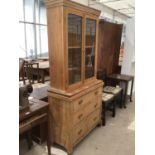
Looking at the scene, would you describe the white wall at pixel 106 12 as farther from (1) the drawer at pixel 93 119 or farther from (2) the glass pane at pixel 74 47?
(1) the drawer at pixel 93 119

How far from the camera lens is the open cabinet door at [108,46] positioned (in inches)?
142

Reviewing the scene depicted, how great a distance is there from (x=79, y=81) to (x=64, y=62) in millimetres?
453

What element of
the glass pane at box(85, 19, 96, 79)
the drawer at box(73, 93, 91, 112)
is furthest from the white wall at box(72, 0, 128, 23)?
the drawer at box(73, 93, 91, 112)

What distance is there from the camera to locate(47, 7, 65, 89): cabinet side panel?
1938 millimetres

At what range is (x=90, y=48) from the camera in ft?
8.41

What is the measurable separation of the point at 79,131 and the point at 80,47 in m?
1.16

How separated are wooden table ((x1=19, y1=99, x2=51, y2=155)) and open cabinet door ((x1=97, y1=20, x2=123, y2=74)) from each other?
2016 millimetres

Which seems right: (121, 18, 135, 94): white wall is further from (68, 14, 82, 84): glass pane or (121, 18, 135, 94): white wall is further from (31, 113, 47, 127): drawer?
(31, 113, 47, 127): drawer

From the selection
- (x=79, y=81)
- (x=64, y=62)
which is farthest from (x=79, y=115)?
(x=64, y=62)

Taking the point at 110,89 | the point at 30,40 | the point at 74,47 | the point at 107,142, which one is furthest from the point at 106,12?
the point at 107,142

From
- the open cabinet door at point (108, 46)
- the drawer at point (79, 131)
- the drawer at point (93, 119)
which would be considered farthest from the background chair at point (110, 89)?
the drawer at point (79, 131)
